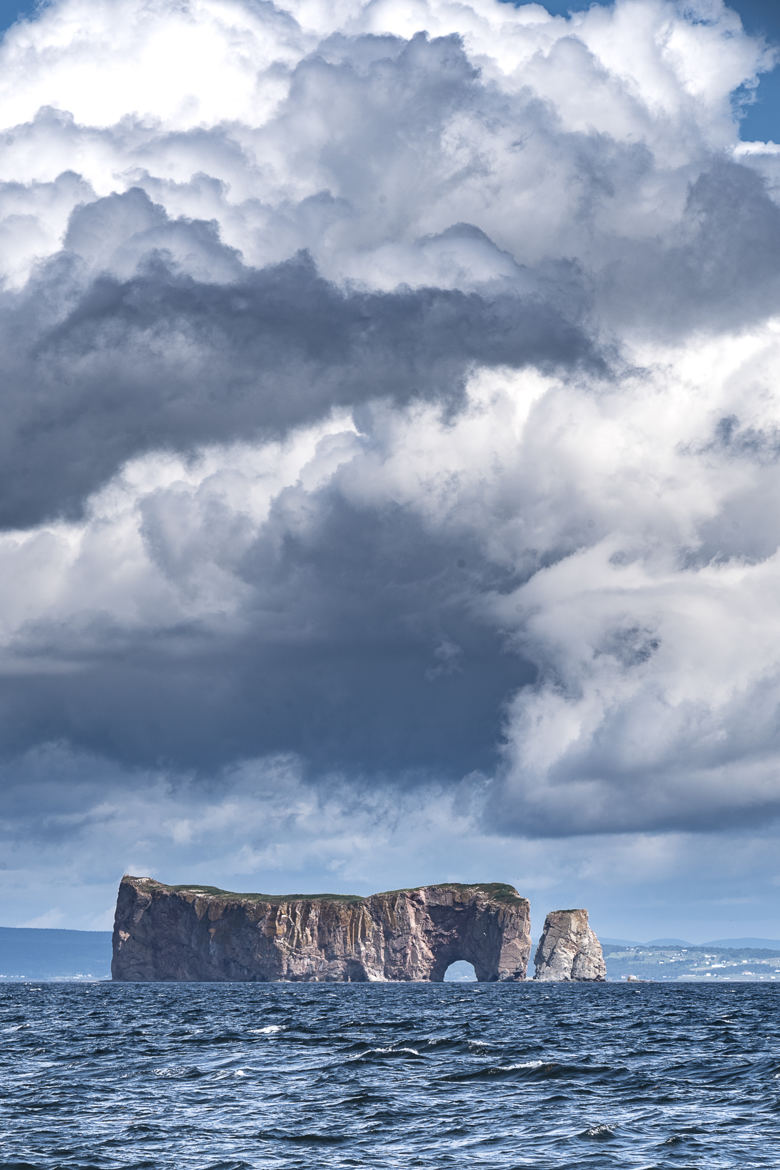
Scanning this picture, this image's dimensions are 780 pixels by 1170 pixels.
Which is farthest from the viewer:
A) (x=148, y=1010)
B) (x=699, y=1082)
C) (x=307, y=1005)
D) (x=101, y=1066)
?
(x=307, y=1005)

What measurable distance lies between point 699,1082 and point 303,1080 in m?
19.4

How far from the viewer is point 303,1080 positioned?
2645 inches

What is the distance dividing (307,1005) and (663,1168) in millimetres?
126733

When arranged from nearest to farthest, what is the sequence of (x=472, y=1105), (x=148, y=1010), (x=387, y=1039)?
(x=472, y=1105)
(x=387, y=1039)
(x=148, y=1010)

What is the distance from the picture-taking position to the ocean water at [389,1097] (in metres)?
45.5

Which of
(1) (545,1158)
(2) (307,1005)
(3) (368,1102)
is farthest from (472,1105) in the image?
(2) (307,1005)

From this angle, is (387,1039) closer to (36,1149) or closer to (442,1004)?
(36,1149)

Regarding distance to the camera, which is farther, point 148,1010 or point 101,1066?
point 148,1010

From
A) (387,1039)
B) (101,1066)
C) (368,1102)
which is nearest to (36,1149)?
(368,1102)

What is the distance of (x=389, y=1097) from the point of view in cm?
5916

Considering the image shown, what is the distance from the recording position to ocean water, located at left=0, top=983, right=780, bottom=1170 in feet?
149

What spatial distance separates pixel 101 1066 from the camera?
75438 millimetres

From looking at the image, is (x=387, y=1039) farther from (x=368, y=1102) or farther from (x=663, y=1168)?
(x=663, y=1168)

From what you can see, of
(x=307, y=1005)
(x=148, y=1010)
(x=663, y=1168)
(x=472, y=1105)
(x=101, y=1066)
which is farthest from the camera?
(x=307, y=1005)
